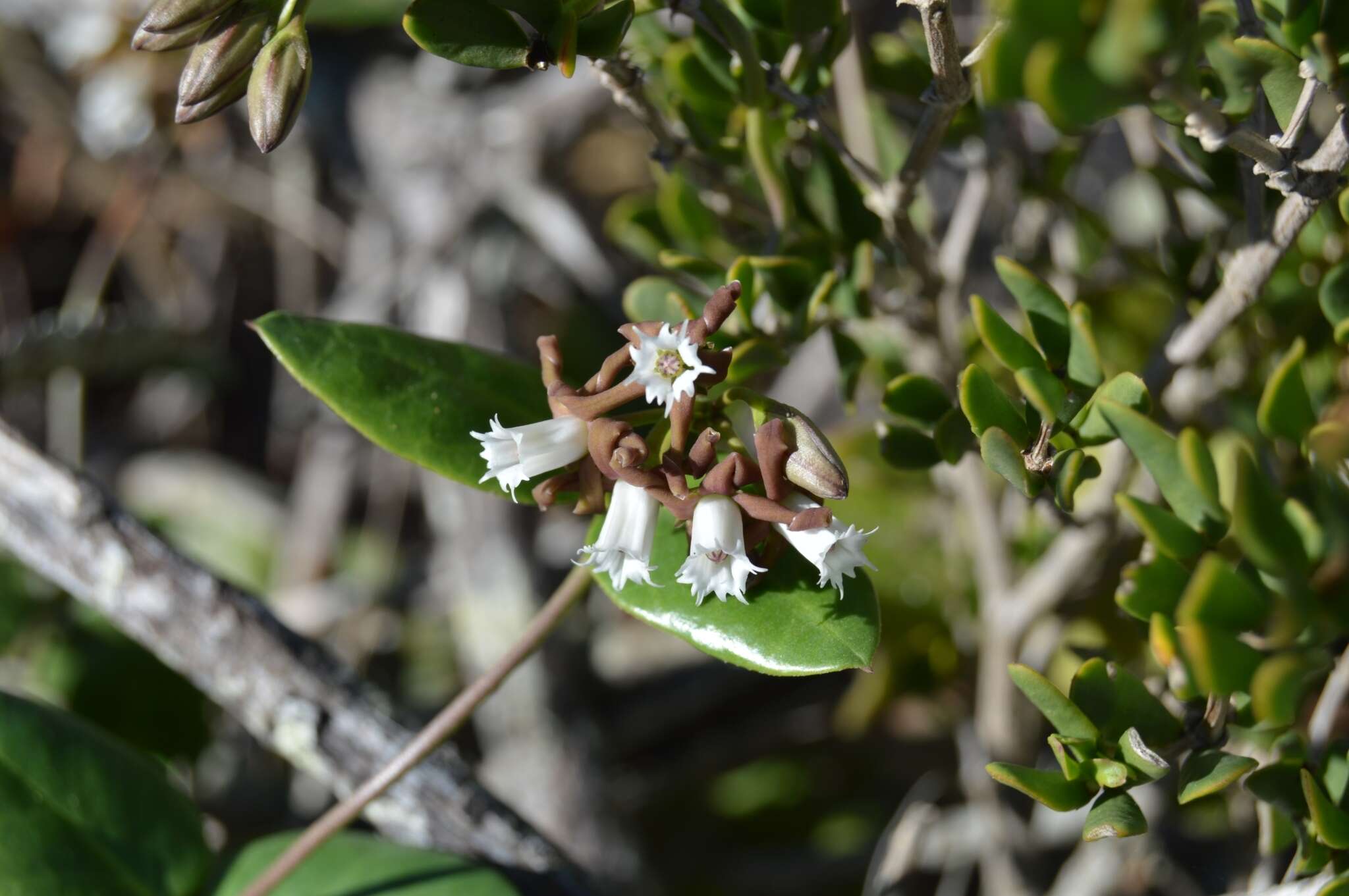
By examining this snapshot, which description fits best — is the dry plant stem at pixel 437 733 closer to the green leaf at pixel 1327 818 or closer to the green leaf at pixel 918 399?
the green leaf at pixel 918 399

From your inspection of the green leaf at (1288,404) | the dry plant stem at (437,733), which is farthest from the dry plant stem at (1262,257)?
the dry plant stem at (437,733)

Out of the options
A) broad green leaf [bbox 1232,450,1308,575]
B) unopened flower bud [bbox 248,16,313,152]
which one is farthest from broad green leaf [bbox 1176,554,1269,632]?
unopened flower bud [bbox 248,16,313,152]

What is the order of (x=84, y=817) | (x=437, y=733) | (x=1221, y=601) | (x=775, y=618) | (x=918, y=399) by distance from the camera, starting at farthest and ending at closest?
(x=84, y=817) → (x=437, y=733) → (x=918, y=399) → (x=775, y=618) → (x=1221, y=601)

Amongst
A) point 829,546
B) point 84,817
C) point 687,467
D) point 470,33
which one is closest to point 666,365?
point 687,467

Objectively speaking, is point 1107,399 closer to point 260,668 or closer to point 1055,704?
point 1055,704

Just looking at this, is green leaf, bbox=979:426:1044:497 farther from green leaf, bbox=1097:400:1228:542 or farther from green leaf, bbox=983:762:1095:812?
green leaf, bbox=983:762:1095:812

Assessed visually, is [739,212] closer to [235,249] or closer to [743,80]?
[743,80]
